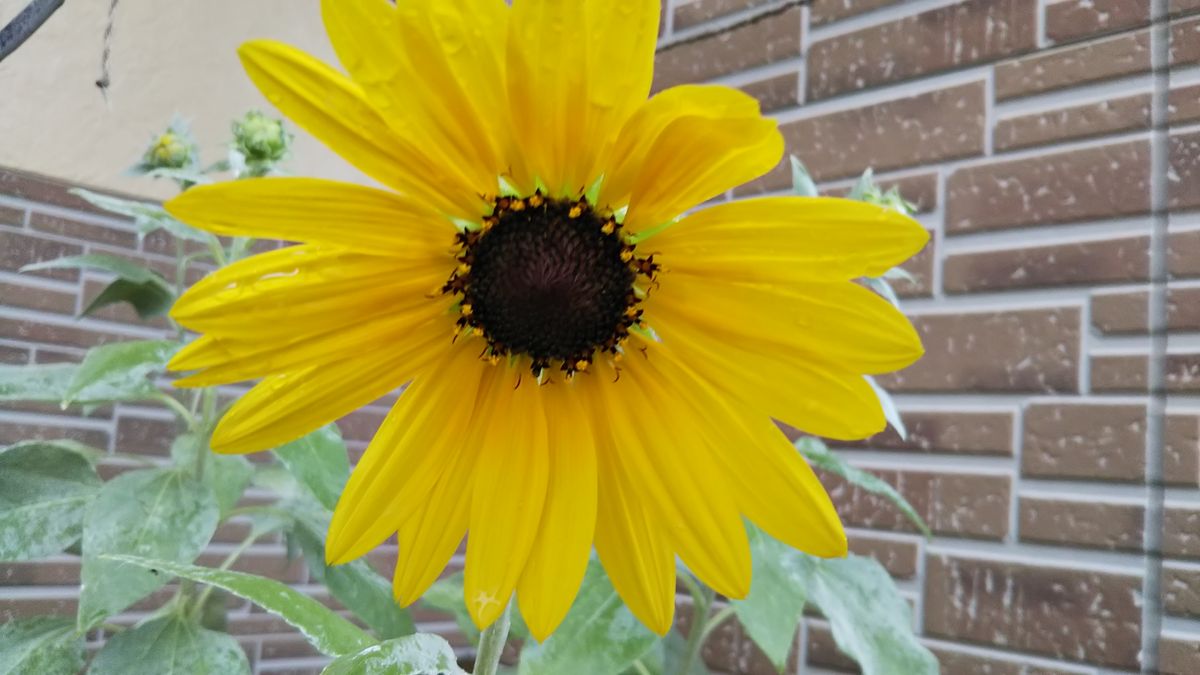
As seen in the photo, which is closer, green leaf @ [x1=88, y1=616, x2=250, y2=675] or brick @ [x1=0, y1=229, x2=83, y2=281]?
green leaf @ [x1=88, y1=616, x2=250, y2=675]

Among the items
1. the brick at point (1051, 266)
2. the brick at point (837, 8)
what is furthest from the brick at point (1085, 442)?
the brick at point (837, 8)

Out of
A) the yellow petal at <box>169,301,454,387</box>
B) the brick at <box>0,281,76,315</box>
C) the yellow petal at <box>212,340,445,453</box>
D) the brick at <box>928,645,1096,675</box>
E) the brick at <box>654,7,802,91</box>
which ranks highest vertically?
the brick at <box>654,7,802,91</box>

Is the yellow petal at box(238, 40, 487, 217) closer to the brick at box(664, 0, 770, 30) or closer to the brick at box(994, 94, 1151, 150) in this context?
the brick at box(994, 94, 1151, 150)

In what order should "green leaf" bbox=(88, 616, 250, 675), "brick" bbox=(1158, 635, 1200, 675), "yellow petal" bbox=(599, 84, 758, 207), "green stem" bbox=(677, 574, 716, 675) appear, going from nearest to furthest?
"yellow petal" bbox=(599, 84, 758, 207) → "green leaf" bbox=(88, 616, 250, 675) → "green stem" bbox=(677, 574, 716, 675) → "brick" bbox=(1158, 635, 1200, 675)

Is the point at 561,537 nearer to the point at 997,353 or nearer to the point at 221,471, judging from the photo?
the point at 221,471

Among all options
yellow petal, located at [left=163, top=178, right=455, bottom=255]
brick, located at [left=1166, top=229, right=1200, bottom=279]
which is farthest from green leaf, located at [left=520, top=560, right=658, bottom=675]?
brick, located at [left=1166, top=229, right=1200, bottom=279]

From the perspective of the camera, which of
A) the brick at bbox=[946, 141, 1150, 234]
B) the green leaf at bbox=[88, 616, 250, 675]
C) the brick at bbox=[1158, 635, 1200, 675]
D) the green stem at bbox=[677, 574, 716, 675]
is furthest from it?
the brick at bbox=[946, 141, 1150, 234]

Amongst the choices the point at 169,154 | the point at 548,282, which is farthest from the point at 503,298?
the point at 169,154

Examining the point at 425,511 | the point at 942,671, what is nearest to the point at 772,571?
the point at 425,511
